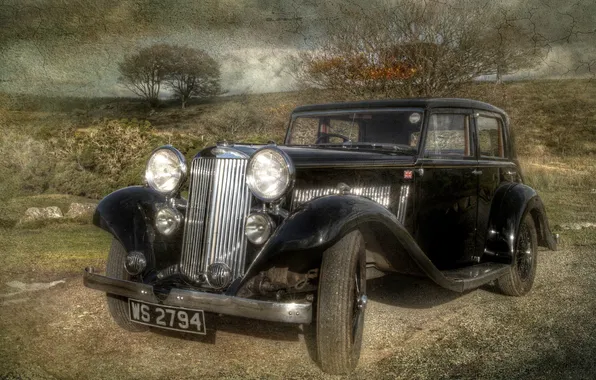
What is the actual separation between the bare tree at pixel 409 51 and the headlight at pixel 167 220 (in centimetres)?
984

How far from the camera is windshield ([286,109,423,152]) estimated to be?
13.3 feet

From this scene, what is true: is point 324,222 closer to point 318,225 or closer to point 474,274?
point 318,225

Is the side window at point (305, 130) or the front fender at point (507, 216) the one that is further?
→ the side window at point (305, 130)

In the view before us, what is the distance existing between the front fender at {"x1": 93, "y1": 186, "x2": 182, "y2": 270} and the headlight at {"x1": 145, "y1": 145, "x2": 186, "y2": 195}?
0.40ft

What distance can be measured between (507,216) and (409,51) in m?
9.16

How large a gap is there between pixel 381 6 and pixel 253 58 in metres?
6.81

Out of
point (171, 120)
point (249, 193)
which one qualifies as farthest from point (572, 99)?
point (249, 193)

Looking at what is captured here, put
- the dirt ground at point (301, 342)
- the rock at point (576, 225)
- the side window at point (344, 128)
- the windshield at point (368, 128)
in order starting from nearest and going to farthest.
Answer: the dirt ground at point (301, 342)
the windshield at point (368, 128)
the side window at point (344, 128)
the rock at point (576, 225)

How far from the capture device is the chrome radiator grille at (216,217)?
3.19 meters

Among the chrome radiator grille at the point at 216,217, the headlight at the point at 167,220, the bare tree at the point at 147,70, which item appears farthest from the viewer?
the bare tree at the point at 147,70

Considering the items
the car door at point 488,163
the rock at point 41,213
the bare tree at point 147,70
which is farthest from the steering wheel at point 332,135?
the rock at point 41,213

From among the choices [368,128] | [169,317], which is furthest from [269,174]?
[368,128]

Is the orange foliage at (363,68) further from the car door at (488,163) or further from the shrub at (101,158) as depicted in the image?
the car door at (488,163)

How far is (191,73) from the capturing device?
29.4ft
